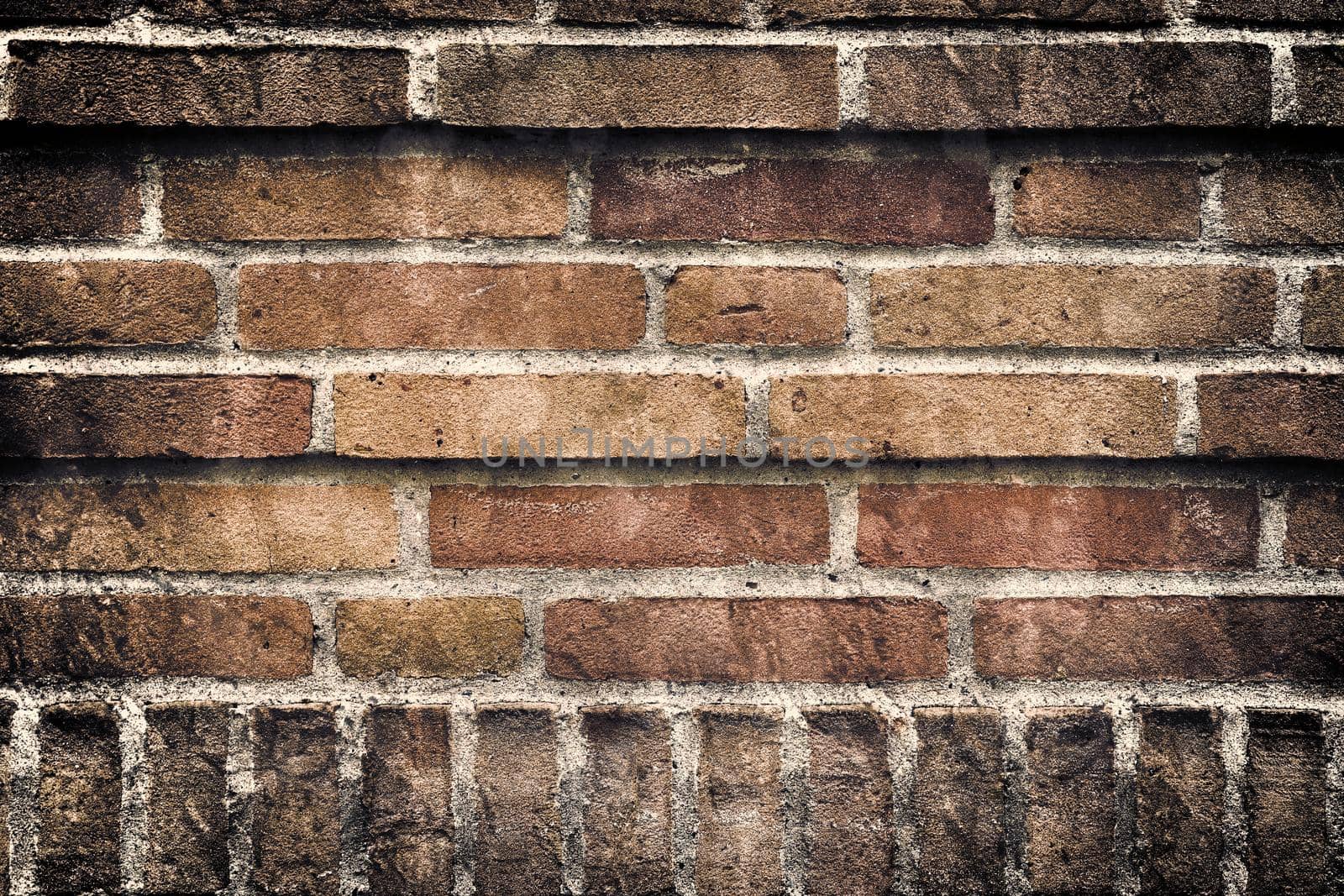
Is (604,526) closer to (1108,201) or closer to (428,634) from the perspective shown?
(428,634)

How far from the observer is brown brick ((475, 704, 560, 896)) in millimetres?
749

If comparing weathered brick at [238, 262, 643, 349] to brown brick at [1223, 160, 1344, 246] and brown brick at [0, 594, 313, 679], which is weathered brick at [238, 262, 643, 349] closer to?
brown brick at [0, 594, 313, 679]

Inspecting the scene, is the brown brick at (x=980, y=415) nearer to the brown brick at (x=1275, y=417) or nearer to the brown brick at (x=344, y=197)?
the brown brick at (x=1275, y=417)

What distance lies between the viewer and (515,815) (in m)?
0.75

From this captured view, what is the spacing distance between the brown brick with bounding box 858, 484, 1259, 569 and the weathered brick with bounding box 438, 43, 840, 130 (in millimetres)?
390

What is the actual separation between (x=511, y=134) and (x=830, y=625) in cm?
54

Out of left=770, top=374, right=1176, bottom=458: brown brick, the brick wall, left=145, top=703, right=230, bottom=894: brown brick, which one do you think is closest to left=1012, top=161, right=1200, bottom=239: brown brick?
the brick wall

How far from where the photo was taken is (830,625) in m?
0.76

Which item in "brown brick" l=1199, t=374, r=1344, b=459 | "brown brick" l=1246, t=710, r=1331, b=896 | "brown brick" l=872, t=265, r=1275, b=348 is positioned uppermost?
"brown brick" l=872, t=265, r=1275, b=348

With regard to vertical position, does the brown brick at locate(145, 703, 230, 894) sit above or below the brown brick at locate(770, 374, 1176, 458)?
below

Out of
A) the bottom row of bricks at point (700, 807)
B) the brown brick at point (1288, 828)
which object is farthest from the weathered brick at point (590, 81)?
the brown brick at point (1288, 828)

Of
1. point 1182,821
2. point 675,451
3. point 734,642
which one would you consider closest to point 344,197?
point 675,451

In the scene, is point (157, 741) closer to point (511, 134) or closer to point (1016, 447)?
point (511, 134)

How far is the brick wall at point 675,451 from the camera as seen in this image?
0.74 metres
